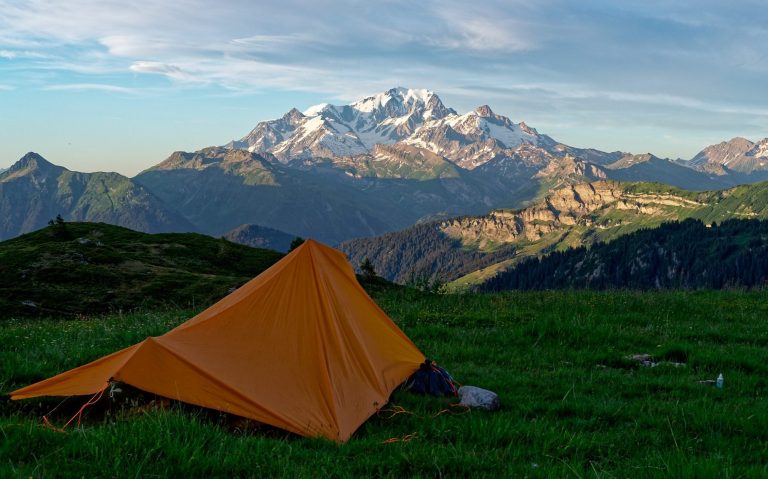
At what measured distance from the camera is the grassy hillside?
3209 centimetres

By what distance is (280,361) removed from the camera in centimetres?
1046

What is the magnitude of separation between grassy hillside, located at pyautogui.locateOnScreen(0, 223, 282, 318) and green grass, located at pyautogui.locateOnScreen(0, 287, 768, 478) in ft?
41.7

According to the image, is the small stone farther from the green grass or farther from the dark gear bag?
the dark gear bag

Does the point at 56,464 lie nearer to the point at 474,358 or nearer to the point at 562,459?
the point at 562,459

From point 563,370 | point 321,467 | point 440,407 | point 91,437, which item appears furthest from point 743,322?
point 91,437

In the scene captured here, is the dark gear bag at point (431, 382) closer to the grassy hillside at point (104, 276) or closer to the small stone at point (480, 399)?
the small stone at point (480, 399)

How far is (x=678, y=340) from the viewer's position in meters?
15.8

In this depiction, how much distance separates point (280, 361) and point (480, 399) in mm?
3663

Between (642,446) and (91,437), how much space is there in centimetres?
739

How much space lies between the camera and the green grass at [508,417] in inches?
264

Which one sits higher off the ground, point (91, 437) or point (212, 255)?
point (91, 437)

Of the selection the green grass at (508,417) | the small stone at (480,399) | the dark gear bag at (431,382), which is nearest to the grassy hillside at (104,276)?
the green grass at (508,417)

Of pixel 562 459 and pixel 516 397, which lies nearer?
pixel 562 459

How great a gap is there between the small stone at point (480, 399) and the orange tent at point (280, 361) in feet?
4.83
